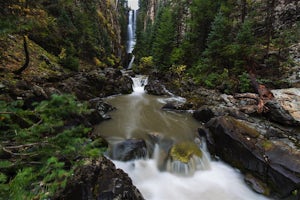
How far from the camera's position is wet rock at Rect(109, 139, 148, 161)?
741 centimetres

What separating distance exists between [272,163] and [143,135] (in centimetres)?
513

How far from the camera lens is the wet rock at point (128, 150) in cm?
741

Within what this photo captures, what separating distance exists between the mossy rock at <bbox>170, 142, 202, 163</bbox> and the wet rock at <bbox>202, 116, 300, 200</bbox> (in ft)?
2.43

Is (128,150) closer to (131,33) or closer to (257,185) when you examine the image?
(257,185)

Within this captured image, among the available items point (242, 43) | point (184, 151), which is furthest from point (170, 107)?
point (242, 43)

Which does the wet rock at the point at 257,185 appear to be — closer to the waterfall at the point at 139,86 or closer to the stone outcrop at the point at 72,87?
the stone outcrop at the point at 72,87

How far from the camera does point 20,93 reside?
7617 millimetres

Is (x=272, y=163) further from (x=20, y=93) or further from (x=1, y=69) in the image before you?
(x=1, y=69)

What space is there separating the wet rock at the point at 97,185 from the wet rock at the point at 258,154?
4082 mm

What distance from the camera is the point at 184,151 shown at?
7.80m

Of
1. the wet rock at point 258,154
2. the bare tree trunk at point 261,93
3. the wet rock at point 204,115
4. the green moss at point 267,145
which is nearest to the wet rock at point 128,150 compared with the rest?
the wet rock at point 258,154

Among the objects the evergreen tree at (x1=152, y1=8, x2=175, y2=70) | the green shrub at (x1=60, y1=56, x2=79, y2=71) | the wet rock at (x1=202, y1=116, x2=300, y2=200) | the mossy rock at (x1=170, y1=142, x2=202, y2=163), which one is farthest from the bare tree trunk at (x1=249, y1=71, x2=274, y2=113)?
the evergreen tree at (x1=152, y1=8, x2=175, y2=70)

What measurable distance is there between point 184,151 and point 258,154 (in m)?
2.58

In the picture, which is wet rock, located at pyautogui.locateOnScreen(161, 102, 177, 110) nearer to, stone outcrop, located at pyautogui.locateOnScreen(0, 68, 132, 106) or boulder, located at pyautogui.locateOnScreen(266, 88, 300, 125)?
stone outcrop, located at pyautogui.locateOnScreen(0, 68, 132, 106)
